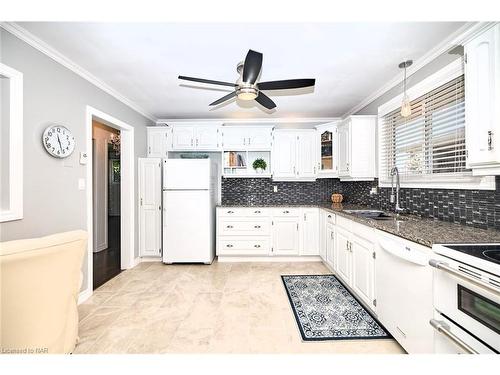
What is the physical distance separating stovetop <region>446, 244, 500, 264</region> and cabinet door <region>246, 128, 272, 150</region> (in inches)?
126

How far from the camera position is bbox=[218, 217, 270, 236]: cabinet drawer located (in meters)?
3.93

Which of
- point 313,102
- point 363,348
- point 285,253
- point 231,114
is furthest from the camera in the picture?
point 231,114

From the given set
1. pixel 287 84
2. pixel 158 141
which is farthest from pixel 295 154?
pixel 158 141

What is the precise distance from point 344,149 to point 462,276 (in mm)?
2808

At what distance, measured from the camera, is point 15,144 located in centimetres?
184

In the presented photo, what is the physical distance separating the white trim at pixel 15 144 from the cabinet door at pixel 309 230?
11.1 feet

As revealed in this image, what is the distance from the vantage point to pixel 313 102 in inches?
144

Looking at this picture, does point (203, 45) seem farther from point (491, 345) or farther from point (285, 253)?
point (285, 253)

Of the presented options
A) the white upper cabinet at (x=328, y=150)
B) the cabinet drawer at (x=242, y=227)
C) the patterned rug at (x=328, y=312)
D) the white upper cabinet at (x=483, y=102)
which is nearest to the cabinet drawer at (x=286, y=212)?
the cabinet drawer at (x=242, y=227)

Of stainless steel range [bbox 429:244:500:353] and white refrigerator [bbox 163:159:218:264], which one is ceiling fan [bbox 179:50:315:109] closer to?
stainless steel range [bbox 429:244:500:353]

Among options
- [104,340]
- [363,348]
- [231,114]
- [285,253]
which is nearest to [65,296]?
[104,340]

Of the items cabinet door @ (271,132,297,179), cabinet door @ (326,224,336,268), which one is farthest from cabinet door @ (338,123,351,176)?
cabinet door @ (326,224,336,268)

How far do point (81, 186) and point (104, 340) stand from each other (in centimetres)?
153

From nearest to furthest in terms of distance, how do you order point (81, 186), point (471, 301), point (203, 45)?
point (471, 301) < point (203, 45) < point (81, 186)
